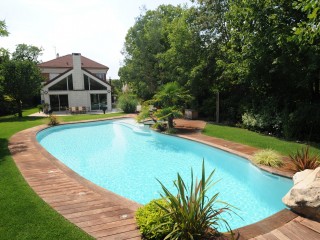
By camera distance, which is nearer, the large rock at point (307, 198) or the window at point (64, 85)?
the large rock at point (307, 198)

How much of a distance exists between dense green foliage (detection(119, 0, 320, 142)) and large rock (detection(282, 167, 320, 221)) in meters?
3.16

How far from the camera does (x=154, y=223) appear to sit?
13.3 feet

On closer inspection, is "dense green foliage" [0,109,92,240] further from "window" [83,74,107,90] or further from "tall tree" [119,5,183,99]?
"window" [83,74,107,90]

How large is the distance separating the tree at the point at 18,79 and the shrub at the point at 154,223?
71.1 ft

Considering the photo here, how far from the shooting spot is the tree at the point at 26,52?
4428 centimetres

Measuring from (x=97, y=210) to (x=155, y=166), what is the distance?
16.2 ft

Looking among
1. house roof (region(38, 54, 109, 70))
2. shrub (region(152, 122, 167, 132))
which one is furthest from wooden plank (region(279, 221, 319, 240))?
house roof (region(38, 54, 109, 70))

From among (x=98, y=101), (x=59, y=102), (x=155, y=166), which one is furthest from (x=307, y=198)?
(x=59, y=102)

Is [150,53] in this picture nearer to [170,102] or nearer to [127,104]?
[127,104]

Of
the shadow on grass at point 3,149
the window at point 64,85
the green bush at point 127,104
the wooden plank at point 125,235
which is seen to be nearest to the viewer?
the wooden plank at point 125,235

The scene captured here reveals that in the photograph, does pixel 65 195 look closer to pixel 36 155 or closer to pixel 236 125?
pixel 36 155

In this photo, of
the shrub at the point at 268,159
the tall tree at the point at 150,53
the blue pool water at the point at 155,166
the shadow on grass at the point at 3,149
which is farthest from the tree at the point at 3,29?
the tall tree at the point at 150,53

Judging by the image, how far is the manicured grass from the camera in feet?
33.4

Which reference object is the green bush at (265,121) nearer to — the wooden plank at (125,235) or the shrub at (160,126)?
the shrub at (160,126)
